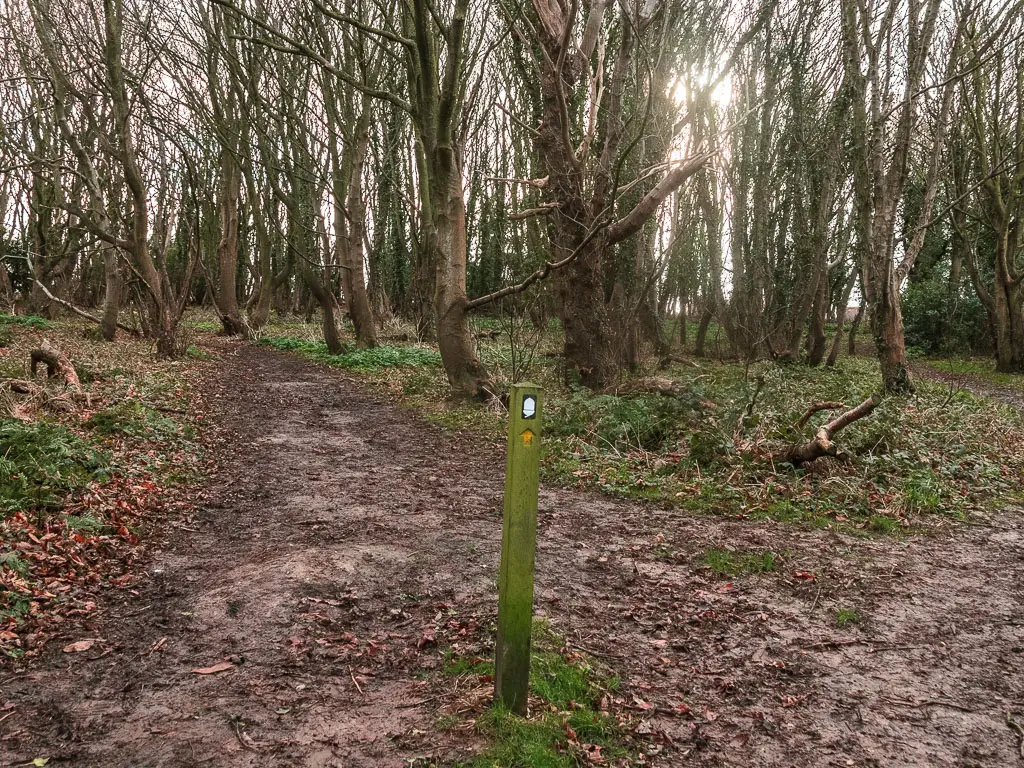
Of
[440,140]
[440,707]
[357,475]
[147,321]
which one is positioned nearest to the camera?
[440,707]

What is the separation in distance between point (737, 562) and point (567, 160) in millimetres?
7173

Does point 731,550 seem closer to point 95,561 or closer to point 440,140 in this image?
point 95,561

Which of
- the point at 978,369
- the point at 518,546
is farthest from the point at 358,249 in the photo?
the point at 978,369

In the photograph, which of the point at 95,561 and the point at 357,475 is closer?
the point at 95,561

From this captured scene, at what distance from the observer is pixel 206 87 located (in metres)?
20.0

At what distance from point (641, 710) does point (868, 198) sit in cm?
1126

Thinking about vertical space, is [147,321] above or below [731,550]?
above

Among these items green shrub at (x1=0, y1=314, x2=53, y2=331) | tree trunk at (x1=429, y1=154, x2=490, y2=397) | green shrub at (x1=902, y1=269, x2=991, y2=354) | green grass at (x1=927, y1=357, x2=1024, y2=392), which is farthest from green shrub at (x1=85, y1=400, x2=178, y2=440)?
green shrub at (x1=902, y1=269, x2=991, y2=354)

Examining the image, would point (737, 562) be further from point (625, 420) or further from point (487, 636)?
point (625, 420)

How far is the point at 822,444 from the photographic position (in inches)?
265

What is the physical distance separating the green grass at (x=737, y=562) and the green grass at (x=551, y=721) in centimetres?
171

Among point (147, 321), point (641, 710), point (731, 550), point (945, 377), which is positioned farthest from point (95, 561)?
point (945, 377)

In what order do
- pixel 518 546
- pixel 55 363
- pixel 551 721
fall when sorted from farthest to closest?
pixel 55 363
pixel 551 721
pixel 518 546

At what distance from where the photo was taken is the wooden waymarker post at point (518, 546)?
2.73 metres
